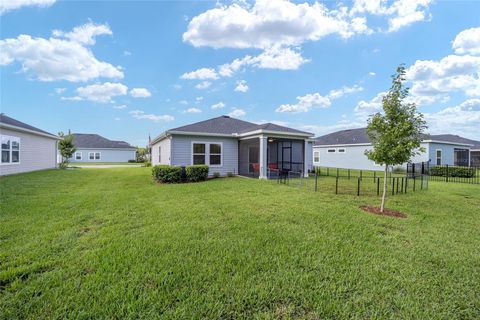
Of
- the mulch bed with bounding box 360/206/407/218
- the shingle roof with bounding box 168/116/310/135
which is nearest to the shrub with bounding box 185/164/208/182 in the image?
the shingle roof with bounding box 168/116/310/135

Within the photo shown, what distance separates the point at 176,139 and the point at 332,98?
15.1 m

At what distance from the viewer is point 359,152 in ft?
78.1

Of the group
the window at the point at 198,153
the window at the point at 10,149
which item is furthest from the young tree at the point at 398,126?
the window at the point at 10,149

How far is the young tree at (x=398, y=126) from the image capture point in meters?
6.07

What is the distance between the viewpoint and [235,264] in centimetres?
324

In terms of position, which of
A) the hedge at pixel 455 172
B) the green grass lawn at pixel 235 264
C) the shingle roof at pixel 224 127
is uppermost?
the shingle roof at pixel 224 127

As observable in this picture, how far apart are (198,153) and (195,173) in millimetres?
2070

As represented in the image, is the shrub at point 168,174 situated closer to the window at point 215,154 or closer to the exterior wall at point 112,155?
the window at point 215,154

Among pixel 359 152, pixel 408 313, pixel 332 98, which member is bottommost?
pixel 408 313

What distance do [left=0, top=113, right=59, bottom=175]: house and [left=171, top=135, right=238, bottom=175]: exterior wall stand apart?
8.64 meters

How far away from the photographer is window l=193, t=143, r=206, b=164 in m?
13.7

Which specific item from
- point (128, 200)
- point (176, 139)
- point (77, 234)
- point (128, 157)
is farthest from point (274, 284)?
point (128, 157)

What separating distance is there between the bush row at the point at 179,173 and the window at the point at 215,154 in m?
1.79

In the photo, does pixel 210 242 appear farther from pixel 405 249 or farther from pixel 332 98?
pixel 332 98
